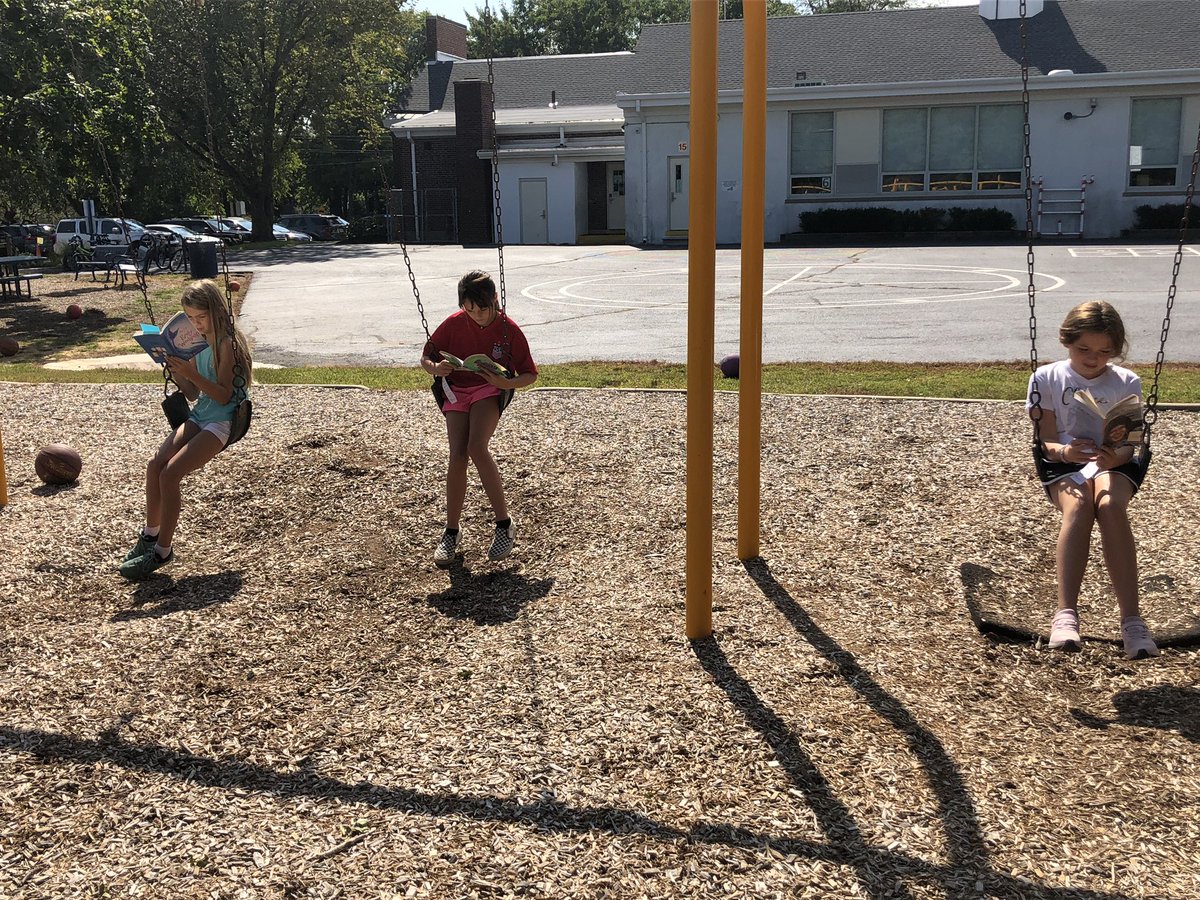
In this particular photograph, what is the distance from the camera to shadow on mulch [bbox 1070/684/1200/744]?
12.5 ft

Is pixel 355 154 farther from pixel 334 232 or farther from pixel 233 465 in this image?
pixel 233 465

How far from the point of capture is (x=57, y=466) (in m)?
7.20

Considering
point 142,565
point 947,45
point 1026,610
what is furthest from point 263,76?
point 1026,610

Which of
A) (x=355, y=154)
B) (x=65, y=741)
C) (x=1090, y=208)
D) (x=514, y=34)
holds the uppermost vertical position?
(x=514, y=34)

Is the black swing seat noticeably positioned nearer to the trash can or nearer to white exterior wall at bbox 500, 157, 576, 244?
the trash can

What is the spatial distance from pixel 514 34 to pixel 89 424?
60944 mm

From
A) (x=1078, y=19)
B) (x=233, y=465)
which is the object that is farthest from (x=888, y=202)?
(x=233, y=465)

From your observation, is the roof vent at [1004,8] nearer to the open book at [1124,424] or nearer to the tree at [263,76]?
the tree at [263,76]

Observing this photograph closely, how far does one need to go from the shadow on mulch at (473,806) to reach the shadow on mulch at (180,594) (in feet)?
3.71

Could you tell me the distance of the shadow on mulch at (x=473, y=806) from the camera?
3.04 metres

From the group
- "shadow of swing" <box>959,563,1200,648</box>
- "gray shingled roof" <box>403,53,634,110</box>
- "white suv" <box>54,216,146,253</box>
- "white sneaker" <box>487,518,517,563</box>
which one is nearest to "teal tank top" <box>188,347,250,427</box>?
"white sneaker" <box>487,518,517,563</box>

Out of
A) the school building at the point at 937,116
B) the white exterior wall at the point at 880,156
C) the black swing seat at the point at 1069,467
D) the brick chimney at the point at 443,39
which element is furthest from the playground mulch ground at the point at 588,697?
the brick chimney at the point at 443,39

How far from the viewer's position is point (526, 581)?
5496 millimetres

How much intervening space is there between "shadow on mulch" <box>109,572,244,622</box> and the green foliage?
2869 cm
